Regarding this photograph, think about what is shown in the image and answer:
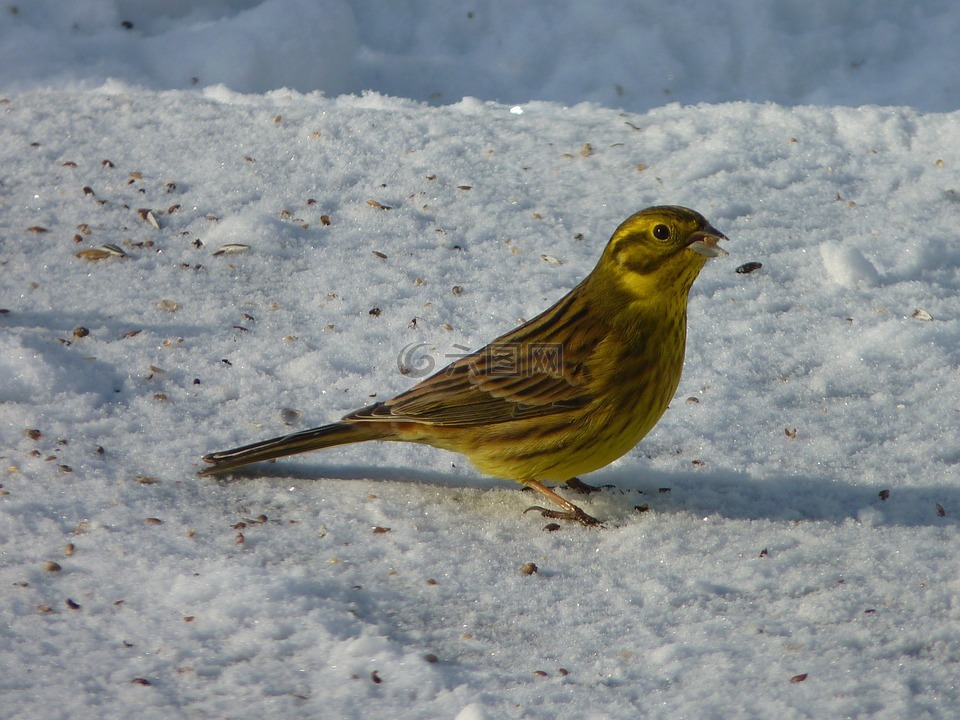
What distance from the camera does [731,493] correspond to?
4.31m

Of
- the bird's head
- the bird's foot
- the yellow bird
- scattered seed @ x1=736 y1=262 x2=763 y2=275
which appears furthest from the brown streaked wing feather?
scattered seed @ x1=736 y1=262 x2=763 y2=275

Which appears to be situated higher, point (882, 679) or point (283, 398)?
point (283, 398)

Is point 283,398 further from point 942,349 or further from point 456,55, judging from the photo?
point 456,55

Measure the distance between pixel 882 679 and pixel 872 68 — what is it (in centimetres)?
724

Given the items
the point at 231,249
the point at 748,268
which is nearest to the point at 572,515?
the point at 748,268

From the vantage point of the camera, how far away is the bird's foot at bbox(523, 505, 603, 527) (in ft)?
13.8

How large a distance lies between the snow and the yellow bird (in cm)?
21

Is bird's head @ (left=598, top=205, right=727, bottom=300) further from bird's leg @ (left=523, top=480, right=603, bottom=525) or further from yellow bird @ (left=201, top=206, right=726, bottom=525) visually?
bird's leg @ (left=523, top=480, right=603, bottom=525)

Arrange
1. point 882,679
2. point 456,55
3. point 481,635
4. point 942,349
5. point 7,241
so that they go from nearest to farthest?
point 882,679 → point 481,635 → point 942,349 → point 7,241 → point 456,55

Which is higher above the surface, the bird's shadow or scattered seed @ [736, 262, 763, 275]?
scattered seed @ [736, 262, 763, 275]

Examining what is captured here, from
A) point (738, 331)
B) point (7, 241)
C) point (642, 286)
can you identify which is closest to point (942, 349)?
point (738, 331)

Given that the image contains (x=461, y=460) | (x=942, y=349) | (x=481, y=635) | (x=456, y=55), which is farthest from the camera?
(x=456, y=55)

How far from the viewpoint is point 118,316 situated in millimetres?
5113

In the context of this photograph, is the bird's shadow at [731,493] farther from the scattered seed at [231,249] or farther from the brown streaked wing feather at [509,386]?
the scattered seed at [231,249]
